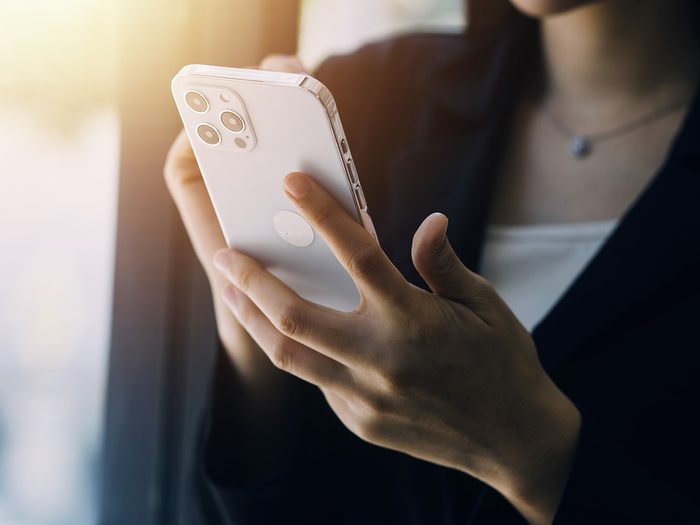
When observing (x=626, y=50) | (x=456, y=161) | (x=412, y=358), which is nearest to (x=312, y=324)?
(x=412, y=358)

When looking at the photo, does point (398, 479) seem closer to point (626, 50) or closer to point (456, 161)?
point (456, 161)

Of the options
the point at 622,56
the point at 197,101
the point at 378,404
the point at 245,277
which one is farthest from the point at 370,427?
the point at 622,56

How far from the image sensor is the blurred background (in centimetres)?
73

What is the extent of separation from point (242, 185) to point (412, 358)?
0.17m

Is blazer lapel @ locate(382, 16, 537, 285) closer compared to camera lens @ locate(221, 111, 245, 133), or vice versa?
camera lens @ locate(221, 111, 245, 133)

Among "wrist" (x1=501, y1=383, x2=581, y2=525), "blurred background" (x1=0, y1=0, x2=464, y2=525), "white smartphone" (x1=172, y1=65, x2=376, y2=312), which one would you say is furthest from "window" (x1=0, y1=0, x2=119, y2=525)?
"wrist" (x1=501, y1=383, x2=581, y2=525)

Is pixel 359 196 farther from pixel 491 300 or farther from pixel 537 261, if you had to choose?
pixel 537 261

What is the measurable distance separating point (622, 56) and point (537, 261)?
250 millimetres

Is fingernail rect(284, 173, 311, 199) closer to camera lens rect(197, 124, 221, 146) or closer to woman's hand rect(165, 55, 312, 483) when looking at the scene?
Answer: camera lens rect(197, 124, 221, 146)

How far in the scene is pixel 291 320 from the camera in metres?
0.46

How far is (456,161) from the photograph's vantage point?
817mm

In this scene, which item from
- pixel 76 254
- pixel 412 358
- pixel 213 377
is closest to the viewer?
pixel 412 358

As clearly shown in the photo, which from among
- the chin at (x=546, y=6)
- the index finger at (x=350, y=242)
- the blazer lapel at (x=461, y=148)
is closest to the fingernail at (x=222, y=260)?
the index finger at (x=350, y=242)

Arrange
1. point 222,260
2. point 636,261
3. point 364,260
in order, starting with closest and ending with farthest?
point 364,260 < point 222,260 < point 636,261
